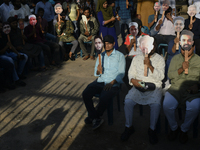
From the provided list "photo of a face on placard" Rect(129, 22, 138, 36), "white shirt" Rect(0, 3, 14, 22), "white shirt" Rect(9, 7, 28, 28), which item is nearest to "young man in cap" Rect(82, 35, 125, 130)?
"photo of a face on placard" Rect(129, 22, 138, 36)

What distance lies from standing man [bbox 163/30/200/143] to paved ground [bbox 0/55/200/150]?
10.7 inches

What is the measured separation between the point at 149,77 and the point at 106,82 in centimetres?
81

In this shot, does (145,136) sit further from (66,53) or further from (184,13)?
(184,13)

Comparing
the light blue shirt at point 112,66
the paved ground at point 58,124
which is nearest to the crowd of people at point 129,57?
the light blue shirt at point 112,66

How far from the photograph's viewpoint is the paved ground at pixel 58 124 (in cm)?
372

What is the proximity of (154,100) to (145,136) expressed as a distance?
0.61 m

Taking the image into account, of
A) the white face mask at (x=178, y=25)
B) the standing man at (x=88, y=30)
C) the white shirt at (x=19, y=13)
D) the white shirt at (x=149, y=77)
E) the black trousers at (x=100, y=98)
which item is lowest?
the black trousers at (x=100, y=98)

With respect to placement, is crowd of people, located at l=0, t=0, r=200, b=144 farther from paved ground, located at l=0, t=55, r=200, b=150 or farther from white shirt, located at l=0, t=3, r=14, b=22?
paved ground, located at l=0, t=55, r=200, b=150

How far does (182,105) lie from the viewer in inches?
146

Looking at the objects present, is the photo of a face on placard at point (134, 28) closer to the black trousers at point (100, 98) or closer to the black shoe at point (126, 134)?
the black trousers at point (100, 98)

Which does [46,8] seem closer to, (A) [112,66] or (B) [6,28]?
(B) [6,28]

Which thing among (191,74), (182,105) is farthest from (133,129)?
(191,74)

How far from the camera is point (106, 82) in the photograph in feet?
14.5

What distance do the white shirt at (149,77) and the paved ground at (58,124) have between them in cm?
59
